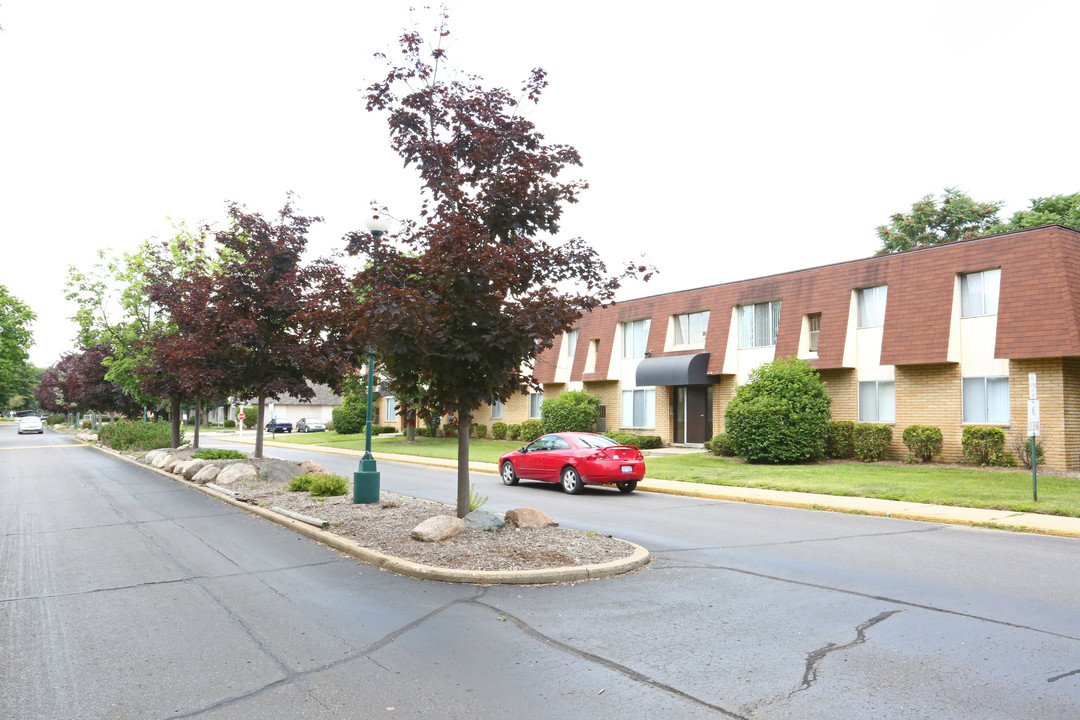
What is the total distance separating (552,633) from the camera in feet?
18.6

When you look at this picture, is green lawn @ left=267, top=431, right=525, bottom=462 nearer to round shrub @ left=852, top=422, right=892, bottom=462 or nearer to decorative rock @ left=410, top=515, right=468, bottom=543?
round shrub @ left=852, top=422, right=892, bottom=462

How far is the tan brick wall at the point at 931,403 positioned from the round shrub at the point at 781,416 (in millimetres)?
2127


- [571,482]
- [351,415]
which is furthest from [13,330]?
[571,482]

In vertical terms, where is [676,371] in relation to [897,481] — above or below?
above

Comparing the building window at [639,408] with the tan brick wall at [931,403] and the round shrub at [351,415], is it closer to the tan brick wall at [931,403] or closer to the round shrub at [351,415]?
the tan brick wall at [931,403]

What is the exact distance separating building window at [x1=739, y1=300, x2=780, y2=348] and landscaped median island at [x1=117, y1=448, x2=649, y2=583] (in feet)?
57.2

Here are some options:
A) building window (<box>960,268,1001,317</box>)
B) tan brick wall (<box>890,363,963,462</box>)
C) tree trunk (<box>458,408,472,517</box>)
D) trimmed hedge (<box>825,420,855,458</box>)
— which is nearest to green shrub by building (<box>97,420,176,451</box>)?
tree trunk (<box>458,408,472,517</box>)

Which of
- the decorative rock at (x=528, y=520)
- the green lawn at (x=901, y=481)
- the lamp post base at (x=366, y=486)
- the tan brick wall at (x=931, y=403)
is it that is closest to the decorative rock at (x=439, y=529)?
the decorative rock at (x=528, y=520)

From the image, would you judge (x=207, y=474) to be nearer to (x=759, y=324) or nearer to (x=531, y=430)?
(x=531, y=430)

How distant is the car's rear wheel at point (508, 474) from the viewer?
60.7ft

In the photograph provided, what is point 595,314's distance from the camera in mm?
34188

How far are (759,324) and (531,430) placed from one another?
41.6 feet

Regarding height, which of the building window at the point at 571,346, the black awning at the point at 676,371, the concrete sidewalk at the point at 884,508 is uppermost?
the building window at the point at 571,346

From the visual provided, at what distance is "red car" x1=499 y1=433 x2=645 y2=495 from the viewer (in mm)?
16078
